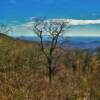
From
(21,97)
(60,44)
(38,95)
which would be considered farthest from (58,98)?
(60,44)

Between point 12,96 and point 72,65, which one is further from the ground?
point 12,96

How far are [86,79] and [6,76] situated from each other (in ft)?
7.98

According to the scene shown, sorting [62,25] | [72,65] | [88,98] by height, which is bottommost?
[72,65]

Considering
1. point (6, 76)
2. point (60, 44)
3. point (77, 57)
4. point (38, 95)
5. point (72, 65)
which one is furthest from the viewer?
point (77, 57)

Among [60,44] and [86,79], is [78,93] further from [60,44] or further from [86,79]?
[60,44]

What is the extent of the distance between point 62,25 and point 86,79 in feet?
191

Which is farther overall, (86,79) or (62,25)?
(62,25)

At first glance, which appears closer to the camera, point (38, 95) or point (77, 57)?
point (38, 95)

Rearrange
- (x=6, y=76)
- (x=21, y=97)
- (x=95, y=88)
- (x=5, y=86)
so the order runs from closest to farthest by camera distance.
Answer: (x=21, y=97) → (x=5, y=86) → (x=95, y=88) → (x=6, y=76)

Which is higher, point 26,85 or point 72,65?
point 26,85

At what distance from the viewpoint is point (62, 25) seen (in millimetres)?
67688

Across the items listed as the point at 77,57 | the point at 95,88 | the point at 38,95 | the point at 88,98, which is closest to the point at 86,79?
the point at 95,88

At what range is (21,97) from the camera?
270 inches

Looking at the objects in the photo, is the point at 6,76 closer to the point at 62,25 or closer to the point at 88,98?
the point at 88,98
